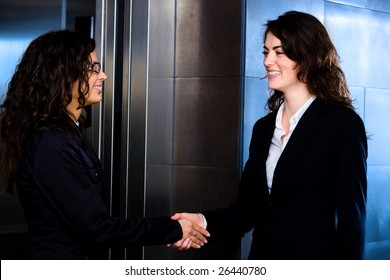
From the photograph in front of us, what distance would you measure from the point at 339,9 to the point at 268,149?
215cm

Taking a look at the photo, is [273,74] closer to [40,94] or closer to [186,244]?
[186,244]

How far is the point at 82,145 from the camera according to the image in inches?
120

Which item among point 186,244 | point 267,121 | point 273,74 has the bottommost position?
point 186,244

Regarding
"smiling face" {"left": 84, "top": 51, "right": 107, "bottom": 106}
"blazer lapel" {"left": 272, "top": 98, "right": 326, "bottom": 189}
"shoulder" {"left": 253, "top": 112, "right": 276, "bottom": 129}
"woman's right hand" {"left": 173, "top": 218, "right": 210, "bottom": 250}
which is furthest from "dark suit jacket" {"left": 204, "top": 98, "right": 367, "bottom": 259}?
"smiling face" {"left": 84, "top": 51, "right": 107, "bottom": 106}

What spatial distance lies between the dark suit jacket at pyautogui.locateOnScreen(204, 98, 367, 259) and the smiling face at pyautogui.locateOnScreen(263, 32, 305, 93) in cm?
16

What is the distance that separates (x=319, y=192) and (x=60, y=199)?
111 cm

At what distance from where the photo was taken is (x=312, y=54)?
337cm

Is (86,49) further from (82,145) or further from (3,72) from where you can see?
(3,72)

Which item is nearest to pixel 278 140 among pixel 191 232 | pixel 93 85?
pixel 191 232

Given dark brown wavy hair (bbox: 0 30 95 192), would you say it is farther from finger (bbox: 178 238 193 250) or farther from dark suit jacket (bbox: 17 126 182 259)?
finger (bbox: 178 238 193 250)

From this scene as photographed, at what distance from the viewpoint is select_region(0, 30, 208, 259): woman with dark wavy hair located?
2855 millimetres

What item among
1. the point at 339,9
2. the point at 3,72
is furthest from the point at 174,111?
the point at 339,9

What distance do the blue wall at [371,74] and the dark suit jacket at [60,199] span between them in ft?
8.17

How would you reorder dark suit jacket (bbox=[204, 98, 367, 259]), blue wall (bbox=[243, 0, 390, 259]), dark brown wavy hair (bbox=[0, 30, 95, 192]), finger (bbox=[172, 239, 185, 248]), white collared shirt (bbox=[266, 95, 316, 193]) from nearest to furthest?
1. dark brown wavy hair (bbox=[0, 30, 95, 192])
2. dark suit jacket (bbox=[204, 98, 367, 259])
3. white collared shirt (bbox=[266, 95, 316, 193])
4. finger (bbox=[172, 239, 185, 248])
5. blue wall (bbox=[243, 0, 390, 259])
